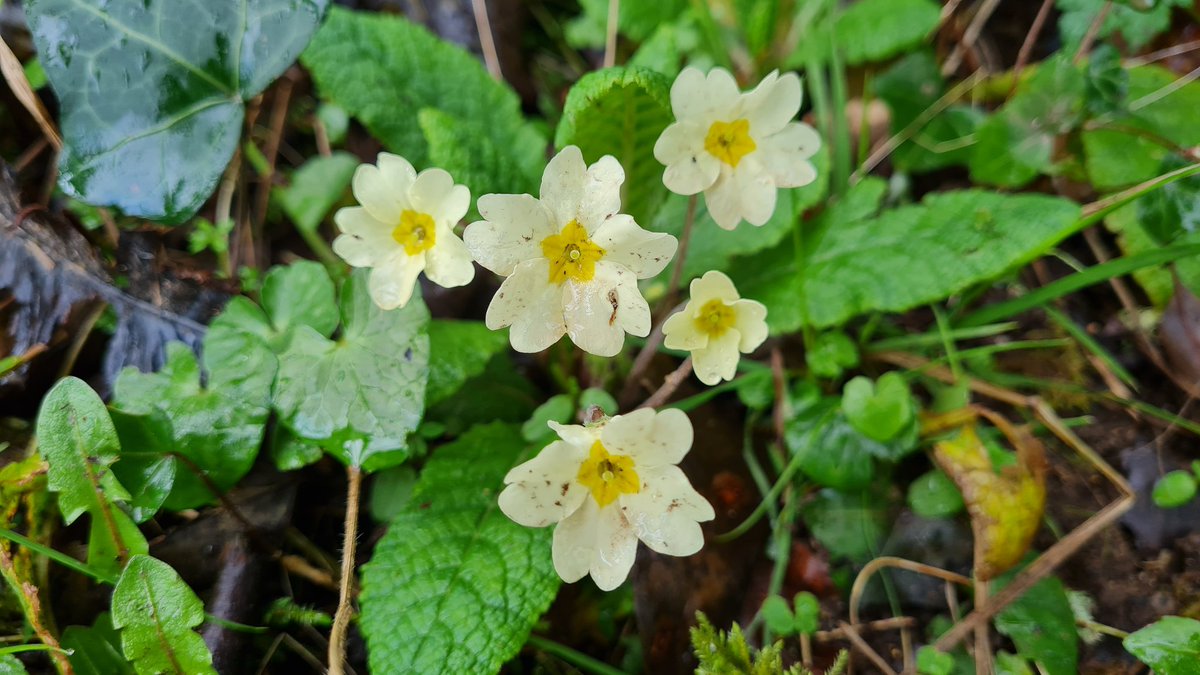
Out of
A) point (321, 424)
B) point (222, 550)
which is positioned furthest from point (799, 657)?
point (222, 550)

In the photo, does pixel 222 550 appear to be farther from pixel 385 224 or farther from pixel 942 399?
pixel 942 399

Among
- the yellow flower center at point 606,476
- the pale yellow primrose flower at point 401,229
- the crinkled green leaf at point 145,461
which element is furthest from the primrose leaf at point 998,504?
the crinkled green leaf at point 145,461

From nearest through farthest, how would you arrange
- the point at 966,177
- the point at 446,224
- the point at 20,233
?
the point at 446,224
the point at 20,233
the point at 966,177

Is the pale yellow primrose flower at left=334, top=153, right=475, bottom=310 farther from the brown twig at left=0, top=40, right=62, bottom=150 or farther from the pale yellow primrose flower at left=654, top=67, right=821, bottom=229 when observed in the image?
the brown twig at left=0, top=40, right=62, bottom=150

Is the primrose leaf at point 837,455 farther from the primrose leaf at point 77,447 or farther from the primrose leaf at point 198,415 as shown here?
the primrose leaf at point 77,447

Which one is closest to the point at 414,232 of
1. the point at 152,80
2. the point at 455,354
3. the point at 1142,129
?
the point at 455,354

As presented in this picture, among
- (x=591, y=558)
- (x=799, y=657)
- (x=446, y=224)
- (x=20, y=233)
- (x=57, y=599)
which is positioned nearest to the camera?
(x=591, y=558)

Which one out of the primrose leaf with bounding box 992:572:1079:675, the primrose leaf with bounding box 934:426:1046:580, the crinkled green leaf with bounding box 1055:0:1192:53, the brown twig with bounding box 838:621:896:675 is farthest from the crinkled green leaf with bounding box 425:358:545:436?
the crinkled green leaf with bounding box 1055:0:1192:53
